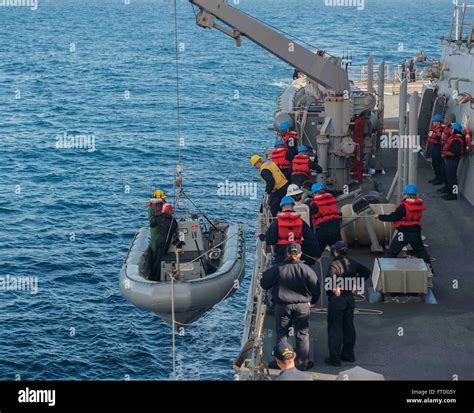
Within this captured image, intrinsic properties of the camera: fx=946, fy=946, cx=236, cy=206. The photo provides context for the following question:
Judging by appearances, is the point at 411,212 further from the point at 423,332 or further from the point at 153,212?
the point at 153,212

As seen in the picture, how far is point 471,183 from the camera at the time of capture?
65.1 feet

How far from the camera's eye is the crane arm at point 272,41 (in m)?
18.8

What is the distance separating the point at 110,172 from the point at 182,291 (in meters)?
27.2

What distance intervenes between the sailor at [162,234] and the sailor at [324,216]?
3.96 metres

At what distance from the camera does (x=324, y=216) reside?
15477 millimetres

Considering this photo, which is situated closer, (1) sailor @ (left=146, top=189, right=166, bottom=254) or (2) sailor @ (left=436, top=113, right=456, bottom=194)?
(1) sailor @ (left=146, top=189, right=166, bottom=254)

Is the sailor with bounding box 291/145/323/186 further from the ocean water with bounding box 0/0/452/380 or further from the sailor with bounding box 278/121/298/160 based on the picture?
the ocean water with bounding box 0/0/452/380

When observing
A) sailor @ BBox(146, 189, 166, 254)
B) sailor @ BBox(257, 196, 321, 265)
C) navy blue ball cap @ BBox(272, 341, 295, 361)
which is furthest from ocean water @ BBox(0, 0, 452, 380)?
navy blue ball cap @ BBox(272, 341, 295, 361)

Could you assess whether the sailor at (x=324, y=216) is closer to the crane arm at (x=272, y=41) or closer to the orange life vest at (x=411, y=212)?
the orange life vest at (x=411, y=212)

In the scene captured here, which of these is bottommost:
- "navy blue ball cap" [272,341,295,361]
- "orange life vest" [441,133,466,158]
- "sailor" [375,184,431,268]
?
"navy blue ball cap" [272,341,295,361]

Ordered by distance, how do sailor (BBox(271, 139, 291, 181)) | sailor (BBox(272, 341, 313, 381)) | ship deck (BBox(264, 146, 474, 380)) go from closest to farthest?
sailor (BBox(272, 341, 313, 381))
ship deck (BBox(264, 146, 474, 380))
sailor (BBox(271, 139, 291, 181))

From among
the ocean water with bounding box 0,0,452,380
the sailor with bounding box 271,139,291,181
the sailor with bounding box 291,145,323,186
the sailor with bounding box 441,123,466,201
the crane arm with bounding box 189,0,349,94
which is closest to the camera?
the sailor with bounding box 291,145,323,186

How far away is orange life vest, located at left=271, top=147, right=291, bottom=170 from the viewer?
1920 cm

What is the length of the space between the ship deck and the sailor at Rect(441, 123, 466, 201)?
2.70 metres
